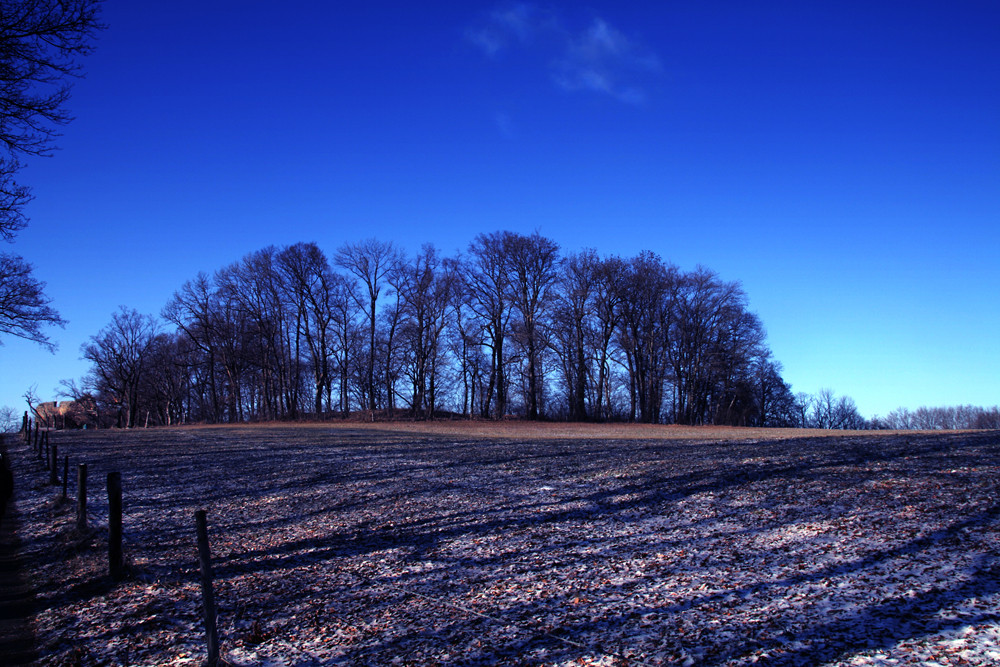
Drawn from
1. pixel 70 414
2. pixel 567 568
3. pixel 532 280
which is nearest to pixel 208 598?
pixel 567 568

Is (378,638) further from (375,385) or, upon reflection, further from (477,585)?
(375,385)

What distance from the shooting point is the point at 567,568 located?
7.66 meters

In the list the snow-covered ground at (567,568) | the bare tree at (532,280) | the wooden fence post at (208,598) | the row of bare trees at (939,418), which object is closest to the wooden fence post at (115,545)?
the snow-covered ground at (567,568)

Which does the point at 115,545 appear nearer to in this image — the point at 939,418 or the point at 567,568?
the point at 567,568

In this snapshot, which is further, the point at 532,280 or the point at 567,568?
the point at 532,280

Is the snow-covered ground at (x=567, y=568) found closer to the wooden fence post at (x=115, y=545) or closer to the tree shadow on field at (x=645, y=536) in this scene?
the tree shadow on field at (x=645, y=536)

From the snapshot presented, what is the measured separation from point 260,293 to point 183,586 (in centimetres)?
5648

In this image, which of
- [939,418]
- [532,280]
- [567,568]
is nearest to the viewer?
[567,568]

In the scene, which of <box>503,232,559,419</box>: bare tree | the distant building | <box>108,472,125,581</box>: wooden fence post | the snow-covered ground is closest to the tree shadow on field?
the snow-covered ground

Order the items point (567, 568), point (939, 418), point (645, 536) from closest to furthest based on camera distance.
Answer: point (567, 568) < point (645, 536) < point (939, 418)

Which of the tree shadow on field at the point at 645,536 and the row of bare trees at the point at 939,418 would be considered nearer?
the tree shadow on field at the point at 645,536

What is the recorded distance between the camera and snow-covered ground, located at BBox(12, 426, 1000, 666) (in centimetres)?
559

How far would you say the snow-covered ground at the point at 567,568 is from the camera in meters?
5.59

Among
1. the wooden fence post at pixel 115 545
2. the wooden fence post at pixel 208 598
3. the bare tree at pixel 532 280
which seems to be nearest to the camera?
the wooden fence post at pixel 208 598
